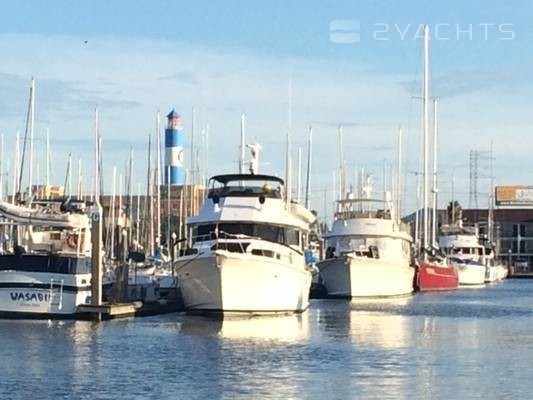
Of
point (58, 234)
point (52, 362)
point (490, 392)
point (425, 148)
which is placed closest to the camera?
point (490, 392)

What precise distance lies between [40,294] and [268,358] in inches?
591

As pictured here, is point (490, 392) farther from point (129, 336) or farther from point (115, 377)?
point (129, 336)

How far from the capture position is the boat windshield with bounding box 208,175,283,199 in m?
54.7

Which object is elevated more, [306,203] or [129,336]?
[306,203]

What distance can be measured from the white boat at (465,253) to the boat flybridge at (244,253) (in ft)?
200

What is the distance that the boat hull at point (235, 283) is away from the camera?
50.7m

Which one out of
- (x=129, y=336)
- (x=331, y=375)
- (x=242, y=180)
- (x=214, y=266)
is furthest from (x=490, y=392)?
(x=242, y=180)

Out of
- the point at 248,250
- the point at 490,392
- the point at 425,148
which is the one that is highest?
the point at 425,148

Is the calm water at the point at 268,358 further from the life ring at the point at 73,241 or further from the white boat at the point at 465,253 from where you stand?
the white boat at the point at 465,253

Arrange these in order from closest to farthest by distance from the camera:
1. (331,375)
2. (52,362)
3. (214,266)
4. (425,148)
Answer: (331,375)
(52,362)
(214,266)
(425,148)

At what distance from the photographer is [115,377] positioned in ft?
110

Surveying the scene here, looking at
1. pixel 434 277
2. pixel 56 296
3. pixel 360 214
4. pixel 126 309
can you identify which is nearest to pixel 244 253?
pixel 126 309

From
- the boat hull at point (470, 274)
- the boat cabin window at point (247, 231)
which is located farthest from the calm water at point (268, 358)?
the boat hull at point (470, 274)

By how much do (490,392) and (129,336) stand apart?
16477 mm
